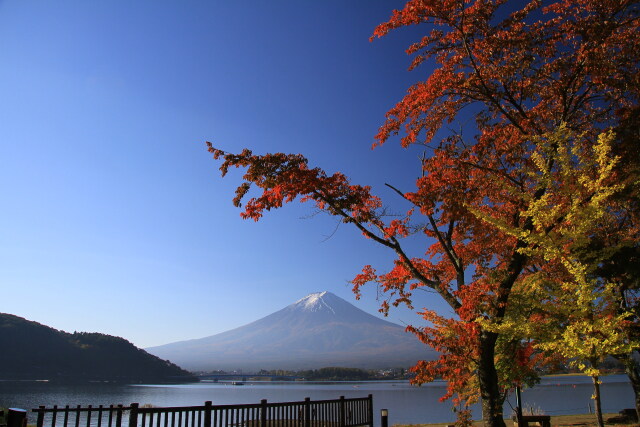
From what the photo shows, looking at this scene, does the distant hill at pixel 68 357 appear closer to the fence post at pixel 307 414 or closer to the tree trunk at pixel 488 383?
the fence post at pixel 307 414

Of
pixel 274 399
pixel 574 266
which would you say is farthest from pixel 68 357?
pixel 574 266

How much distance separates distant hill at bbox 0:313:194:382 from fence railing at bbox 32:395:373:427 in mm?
67319

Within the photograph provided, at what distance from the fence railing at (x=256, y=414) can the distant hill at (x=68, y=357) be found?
6732cm

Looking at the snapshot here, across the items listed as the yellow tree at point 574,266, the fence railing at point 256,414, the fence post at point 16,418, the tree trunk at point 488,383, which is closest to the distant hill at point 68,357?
the fence railing at point 256,414

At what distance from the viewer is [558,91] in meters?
9.24

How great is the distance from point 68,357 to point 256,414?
244 feet

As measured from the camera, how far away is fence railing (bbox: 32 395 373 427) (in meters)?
9.20

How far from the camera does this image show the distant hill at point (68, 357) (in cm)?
6631

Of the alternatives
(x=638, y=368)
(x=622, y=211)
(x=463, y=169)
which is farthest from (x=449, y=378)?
(x=638, y=368)

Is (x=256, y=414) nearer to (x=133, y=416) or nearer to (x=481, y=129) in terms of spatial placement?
(x=133, y=416)

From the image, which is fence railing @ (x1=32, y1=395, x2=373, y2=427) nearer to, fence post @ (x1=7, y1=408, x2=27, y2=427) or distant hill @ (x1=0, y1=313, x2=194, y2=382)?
fence post @ (x1=7, y1=408, x2=27, y2=427)

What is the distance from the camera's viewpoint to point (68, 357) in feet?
235

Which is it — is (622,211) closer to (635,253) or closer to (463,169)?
(635,253)

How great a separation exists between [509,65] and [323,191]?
4331 mm
